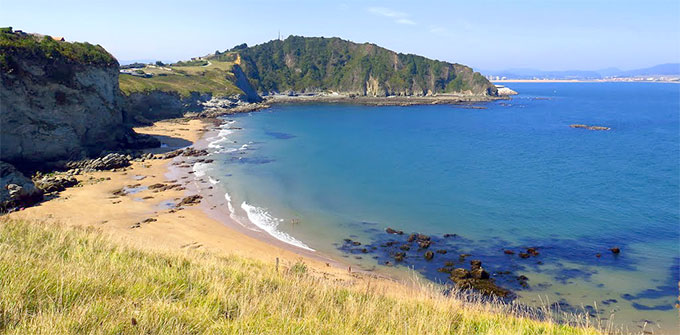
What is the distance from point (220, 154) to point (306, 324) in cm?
5300

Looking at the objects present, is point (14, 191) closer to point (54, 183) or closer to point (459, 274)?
point (54, 183)

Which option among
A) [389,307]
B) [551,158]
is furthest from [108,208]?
[551,158]

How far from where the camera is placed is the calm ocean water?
892 inches

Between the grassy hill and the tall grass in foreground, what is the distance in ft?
545

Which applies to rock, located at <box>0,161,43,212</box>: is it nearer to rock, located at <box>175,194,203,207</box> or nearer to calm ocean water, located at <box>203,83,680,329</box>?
rock, located at <box>175,194,203,207</box>

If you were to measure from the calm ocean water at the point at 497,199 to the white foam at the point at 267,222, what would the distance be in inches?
5.7

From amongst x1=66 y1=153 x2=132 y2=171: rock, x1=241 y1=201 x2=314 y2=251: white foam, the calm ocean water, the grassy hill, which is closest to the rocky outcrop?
the calm ocean water

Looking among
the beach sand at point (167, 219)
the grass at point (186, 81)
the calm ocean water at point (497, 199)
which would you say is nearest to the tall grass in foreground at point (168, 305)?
the beach sand at point (167, 219)

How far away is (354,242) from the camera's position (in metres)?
27.1

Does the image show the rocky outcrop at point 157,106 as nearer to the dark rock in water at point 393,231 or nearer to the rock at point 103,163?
the rock at point 103,163

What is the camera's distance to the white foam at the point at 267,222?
27.3 metres

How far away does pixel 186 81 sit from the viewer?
4353 inches

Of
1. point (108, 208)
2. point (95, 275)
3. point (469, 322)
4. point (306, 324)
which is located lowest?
point (108, 208)

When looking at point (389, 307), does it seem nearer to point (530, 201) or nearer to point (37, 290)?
point (37, 290)
